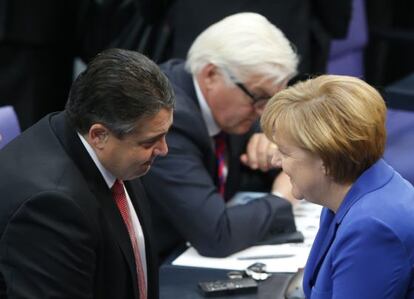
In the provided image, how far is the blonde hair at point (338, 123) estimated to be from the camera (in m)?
2.08

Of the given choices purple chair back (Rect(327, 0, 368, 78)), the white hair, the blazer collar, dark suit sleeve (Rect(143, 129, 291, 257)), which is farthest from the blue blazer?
purple chair back (Rect(327, 0, 368, 78))

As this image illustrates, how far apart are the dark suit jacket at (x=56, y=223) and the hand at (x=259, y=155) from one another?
1.19 meters

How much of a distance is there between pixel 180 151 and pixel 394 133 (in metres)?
1.01

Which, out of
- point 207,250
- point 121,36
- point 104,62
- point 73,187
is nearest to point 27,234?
point 73,187

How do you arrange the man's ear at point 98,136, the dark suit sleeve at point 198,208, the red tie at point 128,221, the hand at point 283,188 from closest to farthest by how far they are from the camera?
the man's ear at point 98,136, the red tie at point 128,221, the dark suit sleeve at point 198,208, the hand at point 283,188

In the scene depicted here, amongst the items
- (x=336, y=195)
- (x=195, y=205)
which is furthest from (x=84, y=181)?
(x=195, y=205)

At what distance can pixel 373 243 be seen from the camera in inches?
80.0

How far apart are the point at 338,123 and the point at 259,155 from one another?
4.45 feet

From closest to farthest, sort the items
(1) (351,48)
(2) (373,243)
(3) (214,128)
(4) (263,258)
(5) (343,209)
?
(2) (373,243)
(5) (343,209)
(4) (263,258)
(3) (214,128)
(1) (351,48)

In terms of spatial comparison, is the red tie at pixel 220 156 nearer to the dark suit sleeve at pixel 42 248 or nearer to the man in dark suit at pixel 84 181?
the man in dark suit at pixel 84 181

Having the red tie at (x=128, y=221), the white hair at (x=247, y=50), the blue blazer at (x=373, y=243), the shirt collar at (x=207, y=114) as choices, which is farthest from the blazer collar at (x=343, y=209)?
the shirt collar at (x=207, y=114)

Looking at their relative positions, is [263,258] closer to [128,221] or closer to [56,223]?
[128,221]

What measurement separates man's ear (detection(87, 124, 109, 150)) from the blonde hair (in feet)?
1.31

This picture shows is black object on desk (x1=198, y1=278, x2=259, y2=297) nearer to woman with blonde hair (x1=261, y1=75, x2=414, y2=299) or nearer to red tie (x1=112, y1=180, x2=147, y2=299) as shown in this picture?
red tie (x1=112, y1=180, x2=147, y2=299)
